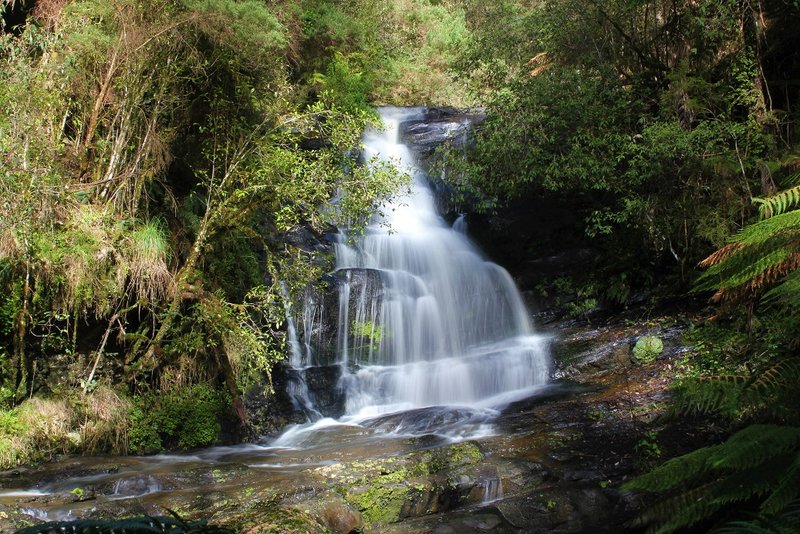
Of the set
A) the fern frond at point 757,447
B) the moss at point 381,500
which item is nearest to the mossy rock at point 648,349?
A: the moss at point 381,500

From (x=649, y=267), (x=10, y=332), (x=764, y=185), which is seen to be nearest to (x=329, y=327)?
(x=10, y=332)

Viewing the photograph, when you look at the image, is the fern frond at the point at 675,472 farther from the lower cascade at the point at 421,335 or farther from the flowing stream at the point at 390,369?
the lower cascade at the point at 421,335

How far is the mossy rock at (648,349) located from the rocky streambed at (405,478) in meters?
1.14

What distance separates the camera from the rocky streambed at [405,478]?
18.9 ft

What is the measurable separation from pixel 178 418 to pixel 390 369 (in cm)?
377

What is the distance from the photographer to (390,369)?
11227 millimetres

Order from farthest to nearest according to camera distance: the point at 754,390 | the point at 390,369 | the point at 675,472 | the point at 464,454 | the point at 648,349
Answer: the point at 390,369
the point at 648,349
the point at 464,454
the point at 754,390
the point at 675,472

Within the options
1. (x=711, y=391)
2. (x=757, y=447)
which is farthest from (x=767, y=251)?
(x=757, y=447)

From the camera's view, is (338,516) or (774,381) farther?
(338,516)

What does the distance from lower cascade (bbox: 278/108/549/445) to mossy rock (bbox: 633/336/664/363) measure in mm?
1651

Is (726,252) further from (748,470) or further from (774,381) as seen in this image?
(748,470)

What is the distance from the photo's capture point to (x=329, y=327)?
444 inches

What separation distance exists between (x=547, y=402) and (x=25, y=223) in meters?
7.16

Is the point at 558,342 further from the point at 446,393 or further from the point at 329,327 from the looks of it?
the point at 329,327
